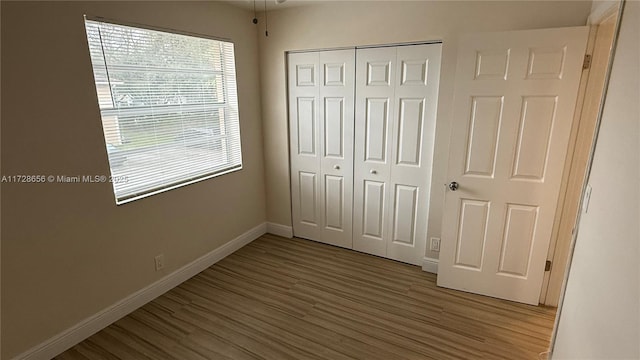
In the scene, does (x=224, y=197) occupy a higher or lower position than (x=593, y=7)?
lower

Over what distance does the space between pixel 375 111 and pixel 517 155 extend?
3.83 ft

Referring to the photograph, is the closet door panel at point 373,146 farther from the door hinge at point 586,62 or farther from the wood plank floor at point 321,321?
the door hinge at point 586,62

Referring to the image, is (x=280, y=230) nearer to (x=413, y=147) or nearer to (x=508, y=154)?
(x=413, y=147)

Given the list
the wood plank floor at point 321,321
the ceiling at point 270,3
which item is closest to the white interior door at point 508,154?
the wood plank floor at point 321,321

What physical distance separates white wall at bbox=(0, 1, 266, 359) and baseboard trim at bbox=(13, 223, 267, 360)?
43mm

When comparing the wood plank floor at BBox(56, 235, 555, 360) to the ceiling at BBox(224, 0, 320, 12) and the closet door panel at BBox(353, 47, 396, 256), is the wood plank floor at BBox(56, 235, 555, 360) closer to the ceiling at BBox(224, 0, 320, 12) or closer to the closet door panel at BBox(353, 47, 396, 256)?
the closet door panel at BBox(353, 47, 396, 256)

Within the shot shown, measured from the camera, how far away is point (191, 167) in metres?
2.83

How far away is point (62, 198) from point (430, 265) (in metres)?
2.79

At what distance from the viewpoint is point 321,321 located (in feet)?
7.66

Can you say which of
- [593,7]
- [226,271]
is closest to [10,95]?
[226,271]

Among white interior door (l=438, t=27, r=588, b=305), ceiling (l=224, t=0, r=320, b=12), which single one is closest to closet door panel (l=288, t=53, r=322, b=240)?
ceiling (l=224, t=0, r=320, b=12)

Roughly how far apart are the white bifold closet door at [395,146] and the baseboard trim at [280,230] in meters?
0.82

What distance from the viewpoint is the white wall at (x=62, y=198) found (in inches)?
68.2

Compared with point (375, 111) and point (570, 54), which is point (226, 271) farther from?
point (570, 54)
